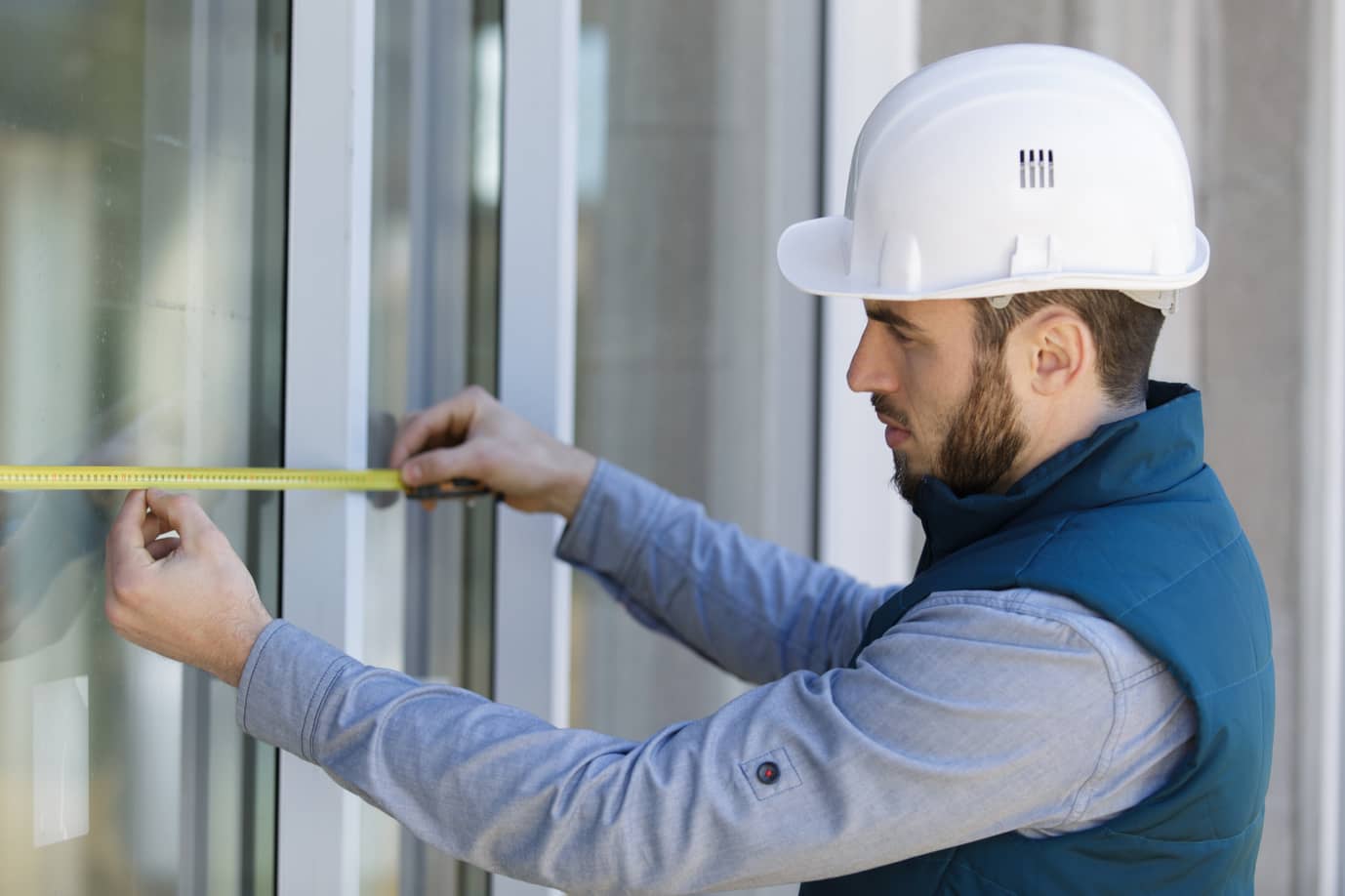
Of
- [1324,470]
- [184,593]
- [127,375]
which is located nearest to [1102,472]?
[184,593]

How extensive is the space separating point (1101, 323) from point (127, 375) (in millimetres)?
1118

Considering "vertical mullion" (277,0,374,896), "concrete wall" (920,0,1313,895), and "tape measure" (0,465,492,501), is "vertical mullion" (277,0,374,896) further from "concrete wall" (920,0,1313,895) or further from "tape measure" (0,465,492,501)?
"concrete wall" (920,0,1313,895)

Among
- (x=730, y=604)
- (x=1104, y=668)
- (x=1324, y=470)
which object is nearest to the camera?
(x=1104, y=668)

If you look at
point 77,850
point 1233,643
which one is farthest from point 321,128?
point 1233,643

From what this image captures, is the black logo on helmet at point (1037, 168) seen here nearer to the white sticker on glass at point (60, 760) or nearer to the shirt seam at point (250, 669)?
the shirt seam at point (250, 669)

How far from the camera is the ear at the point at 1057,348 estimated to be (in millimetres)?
1396

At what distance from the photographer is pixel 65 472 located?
1.34 metres

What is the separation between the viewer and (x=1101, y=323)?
4.64 ft

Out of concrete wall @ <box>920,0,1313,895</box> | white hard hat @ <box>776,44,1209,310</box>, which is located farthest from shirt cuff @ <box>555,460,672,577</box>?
concrete wall @ <box>920,0,1313,895</box>

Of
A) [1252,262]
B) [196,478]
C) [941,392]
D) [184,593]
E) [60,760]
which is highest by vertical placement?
[1252,262]

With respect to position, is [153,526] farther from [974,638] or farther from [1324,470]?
[1324,470]

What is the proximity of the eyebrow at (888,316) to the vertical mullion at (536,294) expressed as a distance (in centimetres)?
60

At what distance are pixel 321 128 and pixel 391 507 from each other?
538 mm

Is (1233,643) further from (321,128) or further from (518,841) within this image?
(321,128)
